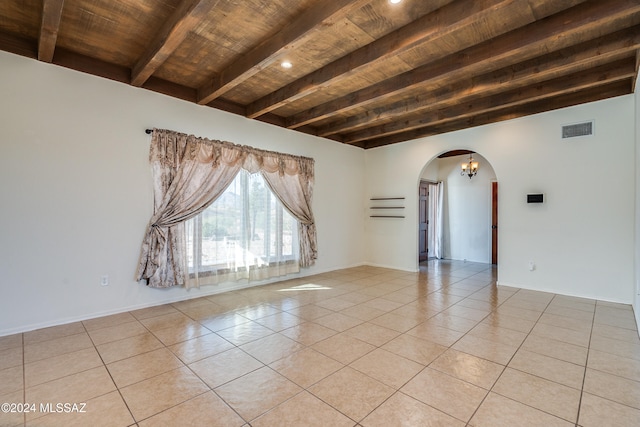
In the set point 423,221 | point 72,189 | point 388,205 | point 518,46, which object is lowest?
point 423,221

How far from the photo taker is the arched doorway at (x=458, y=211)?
24.4ft

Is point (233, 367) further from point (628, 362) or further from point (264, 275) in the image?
point (628, 362)

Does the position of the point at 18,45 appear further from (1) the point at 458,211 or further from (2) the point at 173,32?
(1) the point at 458,211

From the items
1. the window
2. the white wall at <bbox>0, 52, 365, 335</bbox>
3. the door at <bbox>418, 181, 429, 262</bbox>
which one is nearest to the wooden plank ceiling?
the white wall at <bbox>0, 52, 365, 335</bbox>

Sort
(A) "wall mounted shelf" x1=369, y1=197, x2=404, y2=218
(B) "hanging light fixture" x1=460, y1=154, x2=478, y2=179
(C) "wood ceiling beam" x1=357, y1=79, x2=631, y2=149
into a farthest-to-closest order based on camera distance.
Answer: (B) "hanging light fixture" x1=460, y1=154, x2=478, y2=179 < (A) "wall mounted shelf" x1=369, y1=197, x2=404, y2=218 < (C) "wood ceiling beam" x1=357, y1=79, x2=631, y2=149

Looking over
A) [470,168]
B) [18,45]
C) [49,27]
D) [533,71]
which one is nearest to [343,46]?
[533,71]

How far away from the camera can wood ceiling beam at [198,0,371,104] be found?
7.50 feet

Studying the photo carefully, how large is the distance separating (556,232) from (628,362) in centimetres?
254

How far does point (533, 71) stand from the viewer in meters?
3.30

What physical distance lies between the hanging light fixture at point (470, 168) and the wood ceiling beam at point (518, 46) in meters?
4.03

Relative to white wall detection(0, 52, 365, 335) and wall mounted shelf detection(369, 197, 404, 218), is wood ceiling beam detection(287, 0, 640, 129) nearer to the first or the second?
wall mounted shelf detection(369, 197, 404, 218)

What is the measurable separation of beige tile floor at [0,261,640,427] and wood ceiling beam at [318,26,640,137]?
9.24 feet

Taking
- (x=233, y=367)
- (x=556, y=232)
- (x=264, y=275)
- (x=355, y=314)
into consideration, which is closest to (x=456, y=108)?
(x=556, y=232)

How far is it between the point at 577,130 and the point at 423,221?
388cm
